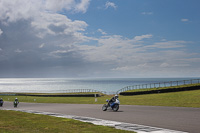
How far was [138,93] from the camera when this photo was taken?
4606cm

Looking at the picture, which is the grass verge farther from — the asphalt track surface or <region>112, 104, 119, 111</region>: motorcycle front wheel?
<region>112, 104, 119, 111</region>: motorcycle front wheel

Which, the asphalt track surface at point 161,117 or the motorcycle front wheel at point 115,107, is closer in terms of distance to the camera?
the asphalt track surface at point 161,117

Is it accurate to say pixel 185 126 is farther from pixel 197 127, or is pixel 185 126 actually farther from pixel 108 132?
pixel 108 132

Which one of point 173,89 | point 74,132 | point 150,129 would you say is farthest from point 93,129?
point 173,89

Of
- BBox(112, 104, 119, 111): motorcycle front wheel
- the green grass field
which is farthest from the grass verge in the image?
the green grass field

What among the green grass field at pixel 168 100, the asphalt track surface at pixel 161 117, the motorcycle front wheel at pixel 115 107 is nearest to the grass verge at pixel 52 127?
the asphalt track surface at pixel 161 117

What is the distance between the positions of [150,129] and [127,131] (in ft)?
4.09

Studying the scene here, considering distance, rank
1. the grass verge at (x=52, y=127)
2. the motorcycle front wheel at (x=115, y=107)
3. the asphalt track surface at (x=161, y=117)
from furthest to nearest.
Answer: the motorcycle front wheel at (x=115, y=107) < the asphalt track surface at (x=161, y=117) < the grass verge at (x=52, y=127)

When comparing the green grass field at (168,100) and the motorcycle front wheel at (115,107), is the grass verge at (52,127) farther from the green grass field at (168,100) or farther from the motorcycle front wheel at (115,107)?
the green grass field at (168,100)

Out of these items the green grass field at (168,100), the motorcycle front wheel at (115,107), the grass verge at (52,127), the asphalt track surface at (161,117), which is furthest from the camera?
the green grass field at (168,100)

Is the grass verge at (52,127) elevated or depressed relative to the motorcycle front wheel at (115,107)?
depressed

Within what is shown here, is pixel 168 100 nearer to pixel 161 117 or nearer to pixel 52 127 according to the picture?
pixel 161 117

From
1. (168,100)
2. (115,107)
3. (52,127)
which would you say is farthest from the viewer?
(168,100)

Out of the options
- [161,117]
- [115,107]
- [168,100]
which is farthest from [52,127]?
[168,100]
